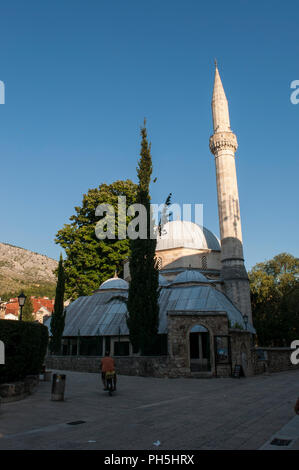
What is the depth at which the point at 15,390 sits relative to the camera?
35.2 ft

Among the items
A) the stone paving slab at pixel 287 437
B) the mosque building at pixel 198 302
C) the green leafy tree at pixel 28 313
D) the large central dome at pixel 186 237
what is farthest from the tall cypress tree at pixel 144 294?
the green leafy tree at pixel 28 313

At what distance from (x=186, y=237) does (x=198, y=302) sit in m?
16.2

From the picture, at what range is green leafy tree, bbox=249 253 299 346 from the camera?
3766 cm

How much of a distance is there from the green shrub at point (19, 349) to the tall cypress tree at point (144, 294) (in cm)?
918

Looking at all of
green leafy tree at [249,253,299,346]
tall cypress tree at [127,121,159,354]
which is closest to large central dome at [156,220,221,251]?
green leafy tree at [249,253,299,346]

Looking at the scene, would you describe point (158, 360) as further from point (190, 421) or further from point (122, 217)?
point (122, 217)

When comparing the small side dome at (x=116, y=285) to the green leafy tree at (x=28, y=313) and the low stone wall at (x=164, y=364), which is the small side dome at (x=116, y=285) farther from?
the green leafy tree at (x=28, y=313)

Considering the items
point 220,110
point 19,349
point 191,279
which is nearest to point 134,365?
point 19,349

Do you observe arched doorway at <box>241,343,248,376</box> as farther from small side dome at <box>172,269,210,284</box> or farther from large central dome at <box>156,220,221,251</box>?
large central dome at <box>156,220,221,251</box>

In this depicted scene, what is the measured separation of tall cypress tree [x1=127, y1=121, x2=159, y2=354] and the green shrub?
9.18 metres

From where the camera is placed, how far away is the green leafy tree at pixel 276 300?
3766 cm

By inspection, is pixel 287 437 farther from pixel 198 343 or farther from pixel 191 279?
pixel 191 279

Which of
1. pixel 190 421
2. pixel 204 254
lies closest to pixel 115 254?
pixel 204 254
